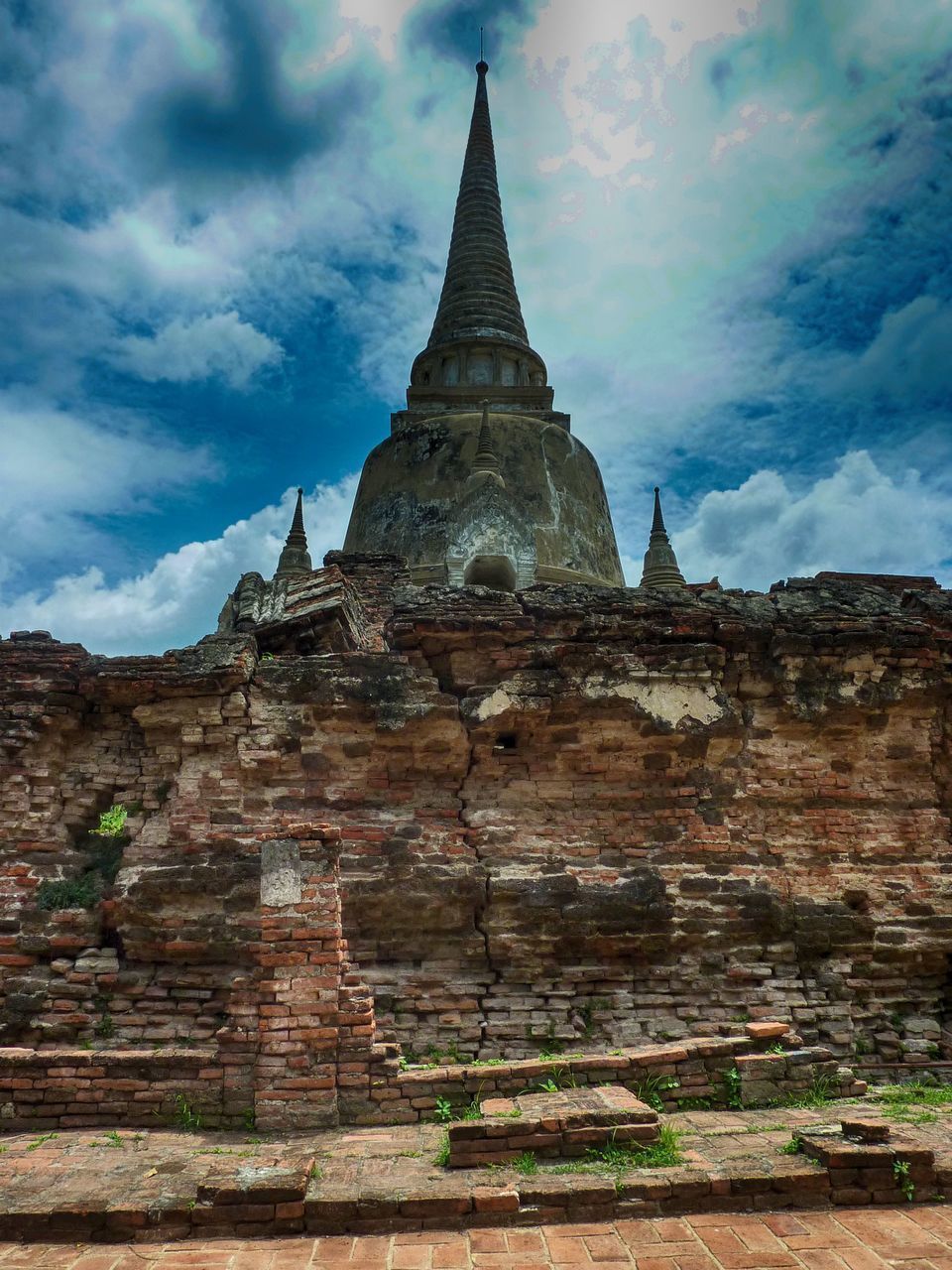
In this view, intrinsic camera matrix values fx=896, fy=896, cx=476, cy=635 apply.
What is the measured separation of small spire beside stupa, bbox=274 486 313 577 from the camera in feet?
66.3

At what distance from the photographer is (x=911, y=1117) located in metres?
6.21

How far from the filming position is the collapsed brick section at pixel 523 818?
7316 mm

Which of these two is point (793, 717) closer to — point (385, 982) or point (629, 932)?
point (629, 932)

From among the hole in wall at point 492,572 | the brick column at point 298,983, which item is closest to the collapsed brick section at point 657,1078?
the brick column at point 298,983

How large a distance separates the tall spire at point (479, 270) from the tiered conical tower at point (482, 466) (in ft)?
0.16

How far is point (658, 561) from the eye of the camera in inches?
904

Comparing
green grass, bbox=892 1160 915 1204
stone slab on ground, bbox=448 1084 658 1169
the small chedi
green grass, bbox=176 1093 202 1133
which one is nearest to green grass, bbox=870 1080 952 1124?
the small chedi

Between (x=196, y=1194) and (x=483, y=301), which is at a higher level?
(x=483, y=301)

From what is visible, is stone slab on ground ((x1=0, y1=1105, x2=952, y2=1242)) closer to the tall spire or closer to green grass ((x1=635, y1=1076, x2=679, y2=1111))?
green grass ((x1=635, y1=1076, x2=679, y2=1111))

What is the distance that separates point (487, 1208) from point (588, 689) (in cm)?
445

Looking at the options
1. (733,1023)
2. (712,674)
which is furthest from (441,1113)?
(712,674)

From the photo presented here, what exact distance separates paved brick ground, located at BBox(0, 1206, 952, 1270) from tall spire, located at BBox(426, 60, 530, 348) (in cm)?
2378

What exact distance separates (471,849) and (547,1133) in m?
2.78

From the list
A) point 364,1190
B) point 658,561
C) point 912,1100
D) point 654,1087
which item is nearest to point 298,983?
point 364,1190
